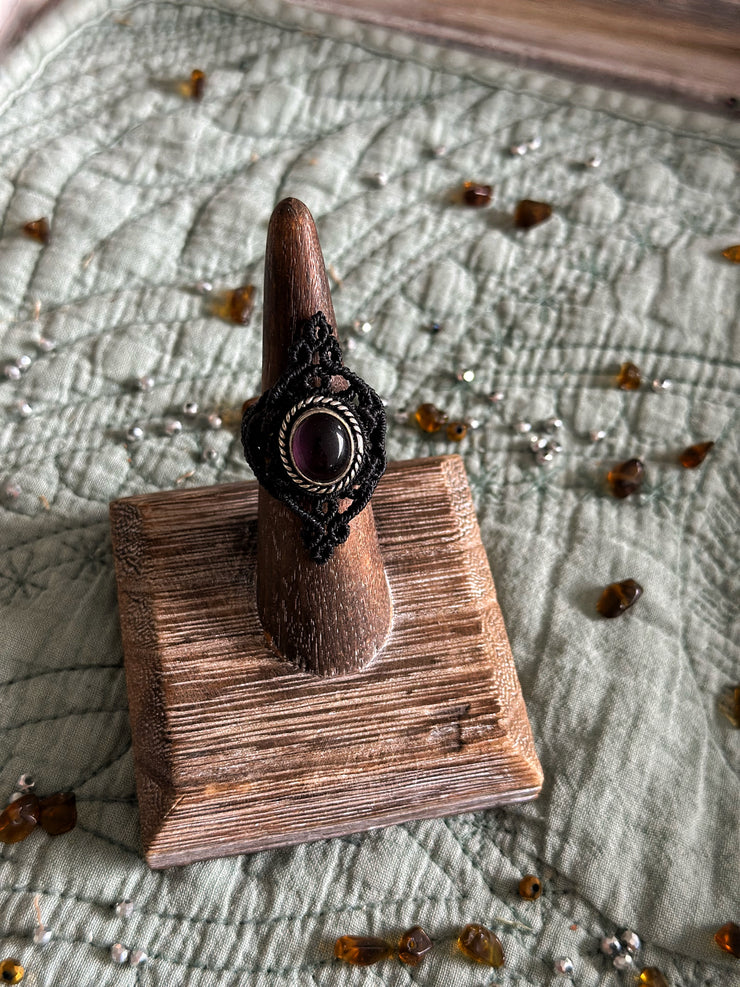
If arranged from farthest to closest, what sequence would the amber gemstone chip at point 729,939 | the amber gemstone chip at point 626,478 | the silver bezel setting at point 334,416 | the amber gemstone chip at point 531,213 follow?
the amber gemstone chip at point 531,213 → the amber gemstone chip at point 626,478 → the amber gemstone chip at point 729,939 → the silver bezel setting at point 334,416

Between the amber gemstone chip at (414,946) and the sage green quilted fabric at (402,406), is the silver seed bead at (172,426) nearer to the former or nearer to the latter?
→ the sage green quilted fabric at (402,406)

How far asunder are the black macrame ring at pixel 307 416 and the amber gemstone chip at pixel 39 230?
392mm

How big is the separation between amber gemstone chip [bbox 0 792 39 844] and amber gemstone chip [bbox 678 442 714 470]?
18.8 inches

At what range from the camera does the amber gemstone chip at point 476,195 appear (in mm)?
836

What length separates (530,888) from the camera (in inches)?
23.3

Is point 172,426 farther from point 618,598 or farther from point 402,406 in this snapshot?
point 618,598

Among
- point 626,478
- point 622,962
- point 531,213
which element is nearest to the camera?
point 622,962

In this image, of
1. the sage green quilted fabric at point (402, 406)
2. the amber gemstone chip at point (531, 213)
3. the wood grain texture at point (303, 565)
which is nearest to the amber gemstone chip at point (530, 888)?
the sage green quilted fabric at point (402, 406)

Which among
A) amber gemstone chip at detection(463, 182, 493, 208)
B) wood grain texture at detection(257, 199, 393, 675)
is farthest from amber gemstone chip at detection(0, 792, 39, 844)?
amber gemstone chip at detection(463, 182, 493, 208)

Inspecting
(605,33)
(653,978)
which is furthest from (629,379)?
(653,978)

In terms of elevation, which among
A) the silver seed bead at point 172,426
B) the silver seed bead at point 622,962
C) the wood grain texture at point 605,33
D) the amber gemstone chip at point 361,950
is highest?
the wood grain texture at point 605,33

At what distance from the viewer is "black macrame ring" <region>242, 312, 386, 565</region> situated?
482 mm

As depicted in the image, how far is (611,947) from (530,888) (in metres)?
0.05

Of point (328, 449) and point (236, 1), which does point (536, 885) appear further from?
point (236, 1)
